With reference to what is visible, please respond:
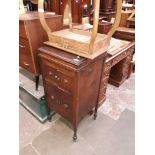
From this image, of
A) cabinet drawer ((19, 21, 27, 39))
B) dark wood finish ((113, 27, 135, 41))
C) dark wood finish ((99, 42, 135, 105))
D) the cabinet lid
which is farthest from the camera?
dark wood finish ((113, 27, 135, 41))

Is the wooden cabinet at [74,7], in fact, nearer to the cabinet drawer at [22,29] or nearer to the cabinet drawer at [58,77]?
the cabinet drawer at [22,29]

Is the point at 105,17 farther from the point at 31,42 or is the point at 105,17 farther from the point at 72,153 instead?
the point at 72,153

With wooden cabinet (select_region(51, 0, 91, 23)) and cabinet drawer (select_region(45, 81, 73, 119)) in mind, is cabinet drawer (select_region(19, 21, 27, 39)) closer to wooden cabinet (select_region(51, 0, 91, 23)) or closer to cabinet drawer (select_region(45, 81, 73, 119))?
cabinet drawer (select_region(45, 81, 73, 119))

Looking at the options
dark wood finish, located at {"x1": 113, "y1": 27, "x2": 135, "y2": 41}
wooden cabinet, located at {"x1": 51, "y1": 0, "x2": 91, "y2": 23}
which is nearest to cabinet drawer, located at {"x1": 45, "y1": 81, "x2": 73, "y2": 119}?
wooden cabinet, located at {"x1": 51, "y1": 0, "x2": 91, "y2": 23}

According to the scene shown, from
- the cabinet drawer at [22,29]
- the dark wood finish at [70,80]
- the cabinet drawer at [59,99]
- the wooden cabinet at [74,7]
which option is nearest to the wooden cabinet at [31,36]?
the cabinet drawer at [22,29]

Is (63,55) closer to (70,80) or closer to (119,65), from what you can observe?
(70,80)

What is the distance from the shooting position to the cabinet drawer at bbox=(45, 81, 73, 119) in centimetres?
141

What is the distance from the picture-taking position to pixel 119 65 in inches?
94.9

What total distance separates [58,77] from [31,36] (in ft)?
1.40

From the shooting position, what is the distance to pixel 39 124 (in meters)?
1.82

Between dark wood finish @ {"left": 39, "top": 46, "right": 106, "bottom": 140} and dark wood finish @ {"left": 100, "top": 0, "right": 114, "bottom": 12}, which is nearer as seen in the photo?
dark wood finish @ {"left": 39, "top": 46, "right": 106, "bottom": 140}

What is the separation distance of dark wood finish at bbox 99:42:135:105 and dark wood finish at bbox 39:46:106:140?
39 centimetres
